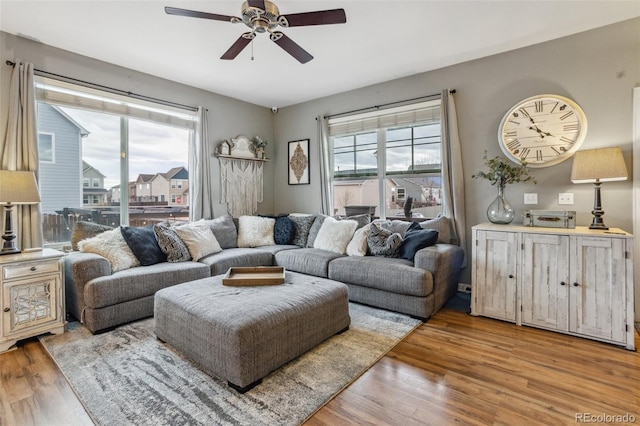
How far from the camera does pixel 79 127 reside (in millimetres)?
3404

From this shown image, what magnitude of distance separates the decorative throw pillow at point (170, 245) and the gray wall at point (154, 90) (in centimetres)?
125

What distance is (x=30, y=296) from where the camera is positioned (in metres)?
2.44

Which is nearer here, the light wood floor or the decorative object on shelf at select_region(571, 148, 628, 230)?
the light wood floor

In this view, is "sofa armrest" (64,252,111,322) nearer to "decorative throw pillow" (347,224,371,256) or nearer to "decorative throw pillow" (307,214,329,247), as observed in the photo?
"decorative throw pillow" (307,214,329,247)

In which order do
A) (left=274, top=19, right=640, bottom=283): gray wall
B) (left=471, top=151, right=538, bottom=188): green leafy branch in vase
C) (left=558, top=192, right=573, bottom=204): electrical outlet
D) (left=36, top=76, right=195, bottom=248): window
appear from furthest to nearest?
(left=36, top=76, right=195, bottom=248): window → (left=471, top=151, right=538, bottom=188): green leafy branch in vase → (left=558, top=192, right=573, bottom=204): electrical outlet → (left=274, top=19, right=640, bottom=283): gray wall

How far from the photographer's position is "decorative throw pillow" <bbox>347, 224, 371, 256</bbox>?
344 centimetres

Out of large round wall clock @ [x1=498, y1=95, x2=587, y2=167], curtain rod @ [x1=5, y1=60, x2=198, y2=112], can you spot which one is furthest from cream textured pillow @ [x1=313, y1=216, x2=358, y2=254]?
curtain rod @ [x1=5, y1=60, x2=198, y2=112]

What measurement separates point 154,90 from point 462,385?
4.42m

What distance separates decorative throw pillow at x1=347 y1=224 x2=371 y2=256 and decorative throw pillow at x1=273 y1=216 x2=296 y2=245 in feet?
3.42

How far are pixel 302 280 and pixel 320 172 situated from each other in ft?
7.97

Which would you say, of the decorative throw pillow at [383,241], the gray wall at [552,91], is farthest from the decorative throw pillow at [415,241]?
the gray wall at [552,91]

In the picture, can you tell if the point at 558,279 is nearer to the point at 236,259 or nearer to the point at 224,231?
the point at 236,259

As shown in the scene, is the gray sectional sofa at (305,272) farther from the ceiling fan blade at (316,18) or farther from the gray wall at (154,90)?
the ceiling fan blade at (316,18)

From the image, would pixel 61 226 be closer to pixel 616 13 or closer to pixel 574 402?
pixel 574 402
